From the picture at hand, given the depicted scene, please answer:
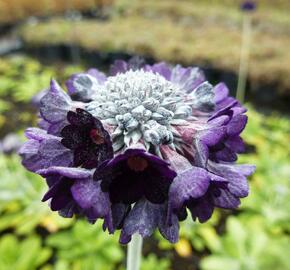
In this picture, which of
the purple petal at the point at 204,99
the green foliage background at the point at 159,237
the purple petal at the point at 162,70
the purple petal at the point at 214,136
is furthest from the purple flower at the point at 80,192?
the green foliage background at the point at 159,237

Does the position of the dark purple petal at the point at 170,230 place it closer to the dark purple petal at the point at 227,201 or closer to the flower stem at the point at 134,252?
the dark purple petal at the point at 227,201

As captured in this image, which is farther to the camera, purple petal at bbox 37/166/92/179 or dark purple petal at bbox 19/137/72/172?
dark purple petal at bbox 19/137/72/172

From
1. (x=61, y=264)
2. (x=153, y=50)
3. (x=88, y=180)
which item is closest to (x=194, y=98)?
(x=88, y=180)

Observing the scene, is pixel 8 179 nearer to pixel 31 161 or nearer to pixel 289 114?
pixel 31 161

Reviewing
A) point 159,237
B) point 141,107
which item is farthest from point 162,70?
point 159,237

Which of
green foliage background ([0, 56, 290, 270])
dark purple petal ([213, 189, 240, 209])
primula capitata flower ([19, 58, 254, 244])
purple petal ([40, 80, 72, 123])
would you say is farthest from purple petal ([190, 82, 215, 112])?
green foliage background ([0, 56, 290, 270])

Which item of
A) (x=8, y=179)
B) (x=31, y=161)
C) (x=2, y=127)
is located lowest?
(x=2, y=127)

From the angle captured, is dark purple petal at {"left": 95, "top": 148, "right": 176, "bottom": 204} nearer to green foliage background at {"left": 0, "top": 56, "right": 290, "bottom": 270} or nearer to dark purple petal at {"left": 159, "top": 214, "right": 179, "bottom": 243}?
dark purple petal at {"left": 159, "top": 214, "right": 179, "bottom": 243}
